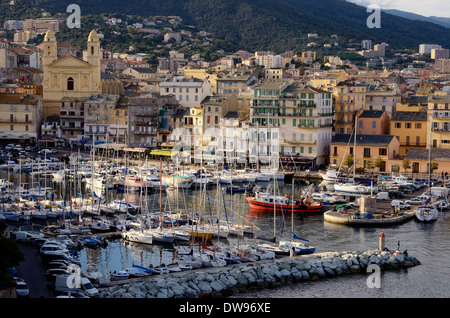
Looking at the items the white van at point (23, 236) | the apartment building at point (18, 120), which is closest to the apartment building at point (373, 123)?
the apartment building at point (18, 120)

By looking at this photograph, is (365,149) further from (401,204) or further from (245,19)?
(245,19)

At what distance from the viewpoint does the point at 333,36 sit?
16238 centimetres

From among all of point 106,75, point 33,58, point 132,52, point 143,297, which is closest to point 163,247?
point 143,297

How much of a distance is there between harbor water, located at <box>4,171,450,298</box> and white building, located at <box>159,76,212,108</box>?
22.0 metres

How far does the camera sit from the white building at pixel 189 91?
228ft

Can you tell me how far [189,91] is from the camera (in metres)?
69.7

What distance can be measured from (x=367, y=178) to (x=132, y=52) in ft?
258

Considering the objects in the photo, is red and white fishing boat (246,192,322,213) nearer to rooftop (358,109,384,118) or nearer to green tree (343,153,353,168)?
green tree (343,153,353,168)

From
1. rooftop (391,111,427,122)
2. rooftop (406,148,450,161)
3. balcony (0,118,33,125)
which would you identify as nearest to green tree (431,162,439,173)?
rooftop (406,148,450,161)

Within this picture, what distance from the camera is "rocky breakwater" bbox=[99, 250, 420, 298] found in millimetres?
28125

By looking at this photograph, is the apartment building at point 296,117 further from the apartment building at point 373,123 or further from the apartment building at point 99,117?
the apartment building at point 99,117

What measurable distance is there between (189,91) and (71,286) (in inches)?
1683
